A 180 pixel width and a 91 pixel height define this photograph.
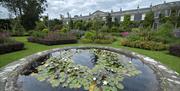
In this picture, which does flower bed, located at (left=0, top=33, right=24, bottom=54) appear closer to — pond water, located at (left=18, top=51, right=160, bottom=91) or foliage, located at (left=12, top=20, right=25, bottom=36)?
pond water, located at (left=18, top=51, right=160, bottom=91)

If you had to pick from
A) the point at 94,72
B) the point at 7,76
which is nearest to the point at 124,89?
the point at 94,72

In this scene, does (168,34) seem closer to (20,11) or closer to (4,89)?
(4,89)

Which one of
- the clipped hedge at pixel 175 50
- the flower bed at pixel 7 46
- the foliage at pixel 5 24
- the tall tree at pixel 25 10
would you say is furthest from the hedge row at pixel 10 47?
the tall tree at pixel 25 10

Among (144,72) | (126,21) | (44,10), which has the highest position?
(44,10)

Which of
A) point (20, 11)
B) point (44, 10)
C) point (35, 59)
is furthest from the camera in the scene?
point (44, 10)

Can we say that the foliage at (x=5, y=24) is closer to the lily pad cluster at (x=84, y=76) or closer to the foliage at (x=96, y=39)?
the foliage at (x=96, y=39)

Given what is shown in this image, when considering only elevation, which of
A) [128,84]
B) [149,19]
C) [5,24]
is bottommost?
[128,84]

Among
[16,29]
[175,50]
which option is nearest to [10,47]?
[175,50]

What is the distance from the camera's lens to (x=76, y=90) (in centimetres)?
475

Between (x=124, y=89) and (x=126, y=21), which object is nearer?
(x=124, y=89)

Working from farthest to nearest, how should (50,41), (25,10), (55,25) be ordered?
1. (55,25)
2. (25,10)
3. (50,41)

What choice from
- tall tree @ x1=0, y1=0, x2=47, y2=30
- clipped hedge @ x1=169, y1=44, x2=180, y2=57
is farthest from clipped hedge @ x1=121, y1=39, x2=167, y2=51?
tall tree @ x1=0, y1=0, x2=47, y2=30

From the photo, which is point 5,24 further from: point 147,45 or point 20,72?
point 20,72

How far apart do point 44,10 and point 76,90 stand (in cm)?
3110
